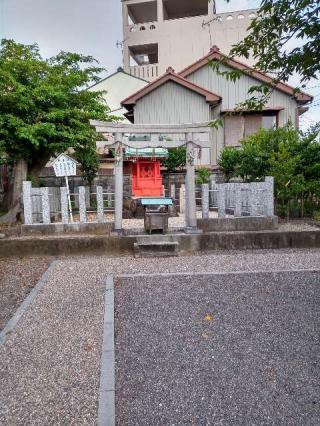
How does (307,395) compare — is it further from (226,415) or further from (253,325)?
(253,325)

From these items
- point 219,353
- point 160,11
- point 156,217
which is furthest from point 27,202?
point 160,11

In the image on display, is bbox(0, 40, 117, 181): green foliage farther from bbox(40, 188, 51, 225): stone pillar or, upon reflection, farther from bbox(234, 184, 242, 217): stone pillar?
bbox(234, 184, 242, 217): stone pillar

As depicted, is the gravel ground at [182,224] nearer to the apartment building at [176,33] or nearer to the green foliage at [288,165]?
the green foliage at [288,165]

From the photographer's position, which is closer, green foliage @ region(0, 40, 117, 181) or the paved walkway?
the paved walkway

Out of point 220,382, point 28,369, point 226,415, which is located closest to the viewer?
point 226,415

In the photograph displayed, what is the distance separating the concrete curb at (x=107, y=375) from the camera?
2723 mm

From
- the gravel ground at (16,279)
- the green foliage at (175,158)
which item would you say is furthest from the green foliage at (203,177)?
the gravel ground at (16,279)

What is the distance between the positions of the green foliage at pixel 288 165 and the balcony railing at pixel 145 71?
11.4 m

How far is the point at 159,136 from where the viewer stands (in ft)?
30.2

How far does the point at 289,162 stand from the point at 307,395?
28.7 feet

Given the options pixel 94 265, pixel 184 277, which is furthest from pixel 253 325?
pixel 94 265

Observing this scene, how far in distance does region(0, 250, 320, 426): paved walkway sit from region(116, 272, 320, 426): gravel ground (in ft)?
1.05

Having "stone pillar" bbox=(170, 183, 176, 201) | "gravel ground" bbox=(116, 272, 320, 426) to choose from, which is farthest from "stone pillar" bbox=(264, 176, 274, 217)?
"stone pillar" bbox=(170, 183, 176, 201)

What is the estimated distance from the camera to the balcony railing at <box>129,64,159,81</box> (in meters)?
21.8
